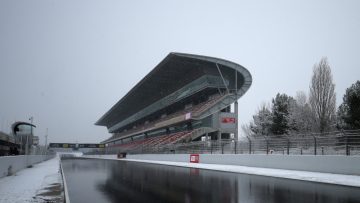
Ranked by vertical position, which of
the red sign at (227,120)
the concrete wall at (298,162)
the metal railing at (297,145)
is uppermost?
the red sign at (227,120)

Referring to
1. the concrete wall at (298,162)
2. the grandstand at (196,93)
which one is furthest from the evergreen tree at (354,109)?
the concrete wall at (298,162)

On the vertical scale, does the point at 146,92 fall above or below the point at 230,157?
above

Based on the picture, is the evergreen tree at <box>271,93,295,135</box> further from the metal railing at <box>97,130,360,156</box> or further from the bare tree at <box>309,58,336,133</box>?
the metal railing at <box>97,130,360,156</box>

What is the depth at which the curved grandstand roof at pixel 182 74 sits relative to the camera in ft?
164

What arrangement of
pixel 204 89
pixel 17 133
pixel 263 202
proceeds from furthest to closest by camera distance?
pixel 204 89 → pixel 17 133 → pixel 263 202

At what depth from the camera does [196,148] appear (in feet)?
118

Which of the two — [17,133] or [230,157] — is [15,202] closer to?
[230,157]

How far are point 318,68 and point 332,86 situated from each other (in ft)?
8.90

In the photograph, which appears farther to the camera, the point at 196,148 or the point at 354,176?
the point at 196,148

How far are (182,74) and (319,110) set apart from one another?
26345 mm

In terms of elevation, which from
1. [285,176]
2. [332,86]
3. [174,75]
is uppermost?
[174,75]

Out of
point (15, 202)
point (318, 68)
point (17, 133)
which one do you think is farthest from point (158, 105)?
point (15, 202)

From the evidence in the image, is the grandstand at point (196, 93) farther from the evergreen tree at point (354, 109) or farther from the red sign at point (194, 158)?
the evergreen tree at point (354, 109)

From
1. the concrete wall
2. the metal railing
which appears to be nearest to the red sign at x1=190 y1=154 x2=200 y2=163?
the metal railing
